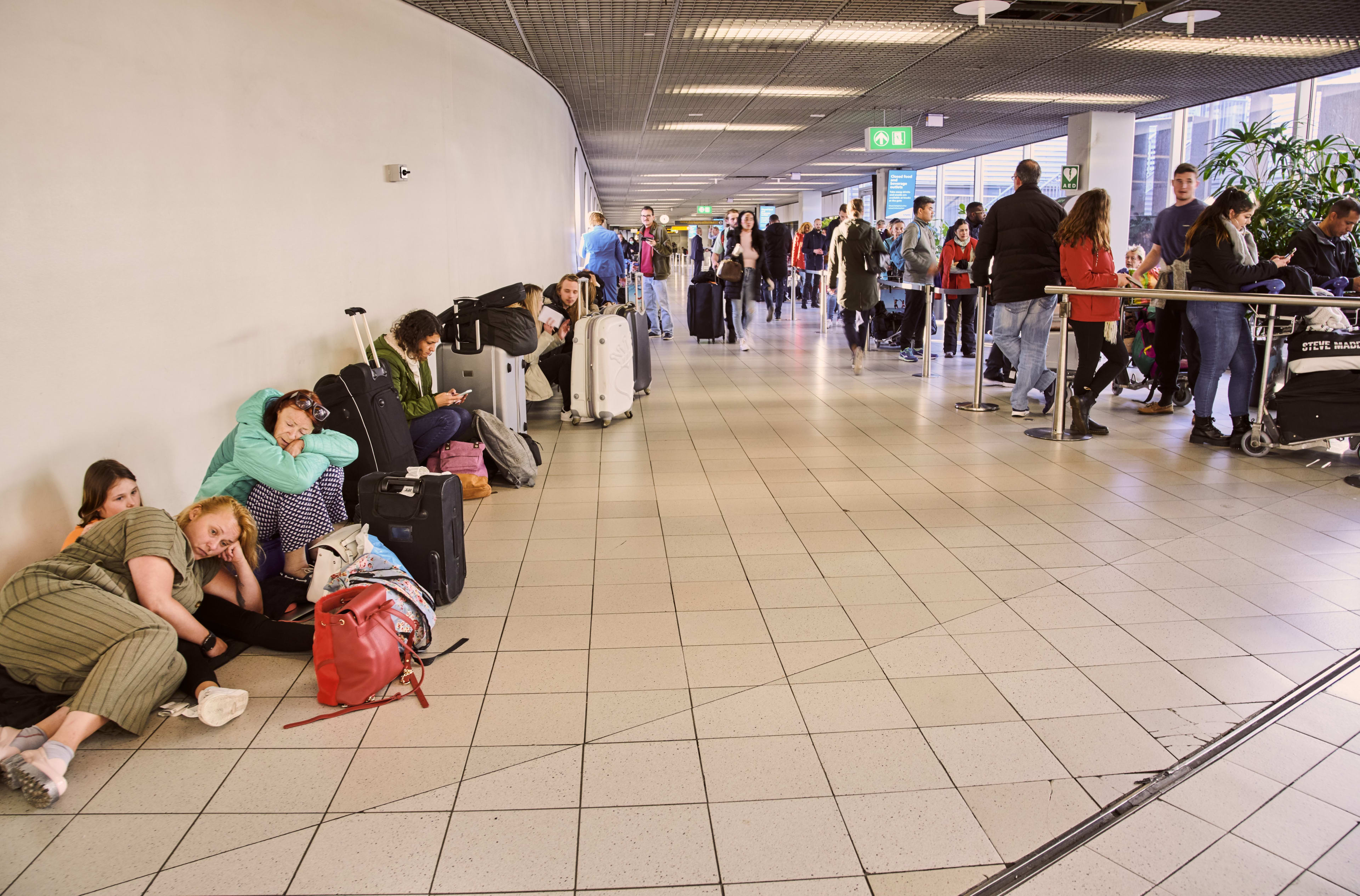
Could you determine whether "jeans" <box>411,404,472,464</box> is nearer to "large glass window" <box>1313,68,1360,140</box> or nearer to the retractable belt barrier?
the retractable belt barrier

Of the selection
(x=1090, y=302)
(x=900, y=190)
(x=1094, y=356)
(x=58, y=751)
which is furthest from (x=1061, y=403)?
(x=900, y=190)

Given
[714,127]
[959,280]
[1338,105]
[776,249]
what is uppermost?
[714,127]

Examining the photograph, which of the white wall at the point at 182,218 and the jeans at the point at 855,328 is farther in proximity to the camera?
the jeans at the point at 855,328

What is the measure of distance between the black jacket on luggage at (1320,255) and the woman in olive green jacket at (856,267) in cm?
407

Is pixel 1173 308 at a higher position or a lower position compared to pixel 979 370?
higher

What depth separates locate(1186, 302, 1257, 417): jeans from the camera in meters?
5.85

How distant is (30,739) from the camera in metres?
2.41

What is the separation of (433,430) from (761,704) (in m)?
2.88

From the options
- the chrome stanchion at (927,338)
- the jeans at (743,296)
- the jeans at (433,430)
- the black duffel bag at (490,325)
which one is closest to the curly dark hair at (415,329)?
the jeans at (433,430)

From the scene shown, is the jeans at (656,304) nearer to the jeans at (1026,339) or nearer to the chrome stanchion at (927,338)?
the chrome stanchion at (927,338)

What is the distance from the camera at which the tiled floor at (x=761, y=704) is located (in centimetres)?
204

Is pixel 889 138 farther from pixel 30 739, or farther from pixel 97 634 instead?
pixel 30 739

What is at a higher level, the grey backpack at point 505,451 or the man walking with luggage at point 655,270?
the man walking with luggage at point 655,270

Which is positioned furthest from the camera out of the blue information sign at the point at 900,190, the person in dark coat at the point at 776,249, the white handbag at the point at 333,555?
the blue information sign at the point at 900,190
